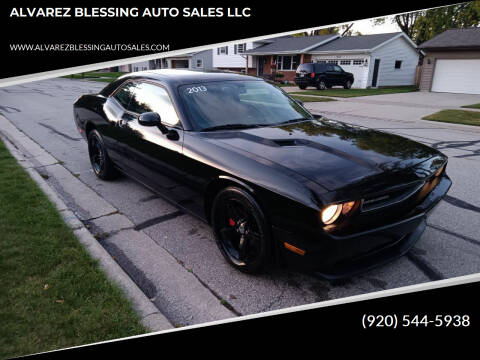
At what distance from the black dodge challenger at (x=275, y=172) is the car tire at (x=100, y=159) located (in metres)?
0.77

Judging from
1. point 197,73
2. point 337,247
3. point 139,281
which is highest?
point 197,73

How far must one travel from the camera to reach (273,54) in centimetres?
3397

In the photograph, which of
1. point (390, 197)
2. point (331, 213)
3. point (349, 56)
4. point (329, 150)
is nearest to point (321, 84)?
point (349, 56)

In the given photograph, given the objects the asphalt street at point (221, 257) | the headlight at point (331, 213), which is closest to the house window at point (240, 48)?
the asphalt street at point (221, 257)

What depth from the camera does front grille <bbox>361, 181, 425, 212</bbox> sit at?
92.7 inches

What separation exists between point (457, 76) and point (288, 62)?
1516 cm

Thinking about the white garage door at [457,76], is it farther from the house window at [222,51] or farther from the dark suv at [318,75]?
the house window at [222,51]

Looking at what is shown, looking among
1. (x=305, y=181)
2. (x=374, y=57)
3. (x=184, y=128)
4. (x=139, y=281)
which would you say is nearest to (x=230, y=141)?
(x=184, y=128)

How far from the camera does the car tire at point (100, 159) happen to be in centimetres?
503

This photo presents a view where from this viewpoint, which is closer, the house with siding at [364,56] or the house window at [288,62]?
the house with siding at [364,56]

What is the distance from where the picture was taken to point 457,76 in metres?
22.3

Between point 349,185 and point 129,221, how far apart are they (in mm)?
2582

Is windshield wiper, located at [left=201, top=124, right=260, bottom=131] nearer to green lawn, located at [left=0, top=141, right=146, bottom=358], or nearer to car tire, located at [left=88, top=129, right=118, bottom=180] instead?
green lawn, located at [left=0, top=141, right=146, bottom=358]

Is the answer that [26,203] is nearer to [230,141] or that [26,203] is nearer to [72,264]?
[72,264]
